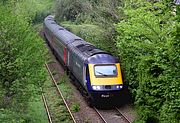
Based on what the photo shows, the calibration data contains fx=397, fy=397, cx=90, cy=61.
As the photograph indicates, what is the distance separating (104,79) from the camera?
1997cm

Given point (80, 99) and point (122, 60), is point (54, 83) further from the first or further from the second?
point (122, 60)

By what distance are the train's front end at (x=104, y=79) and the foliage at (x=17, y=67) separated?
12.3 ft

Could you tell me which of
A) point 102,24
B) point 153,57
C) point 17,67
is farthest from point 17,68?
point 102,24

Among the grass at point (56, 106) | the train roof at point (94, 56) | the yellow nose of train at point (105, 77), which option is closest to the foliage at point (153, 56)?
the yellow nose of train at point (105, 77)

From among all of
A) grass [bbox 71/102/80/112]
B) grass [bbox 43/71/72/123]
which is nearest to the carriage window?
grass [bbox 71/102/80/112]

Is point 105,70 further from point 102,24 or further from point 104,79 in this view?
point 102,24

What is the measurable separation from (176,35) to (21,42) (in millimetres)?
7977

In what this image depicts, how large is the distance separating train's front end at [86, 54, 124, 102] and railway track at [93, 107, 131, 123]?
0.65m

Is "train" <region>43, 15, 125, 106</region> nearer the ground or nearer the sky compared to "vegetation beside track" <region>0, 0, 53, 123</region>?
nearer the ground

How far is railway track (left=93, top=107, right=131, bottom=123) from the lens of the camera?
18.6m

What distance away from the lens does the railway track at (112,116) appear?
18.6 meters

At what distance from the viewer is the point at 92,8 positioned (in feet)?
95.4

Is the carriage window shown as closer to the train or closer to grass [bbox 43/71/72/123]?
the train

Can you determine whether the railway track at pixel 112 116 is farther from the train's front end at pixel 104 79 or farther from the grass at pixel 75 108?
the grass at pixel 75 108
